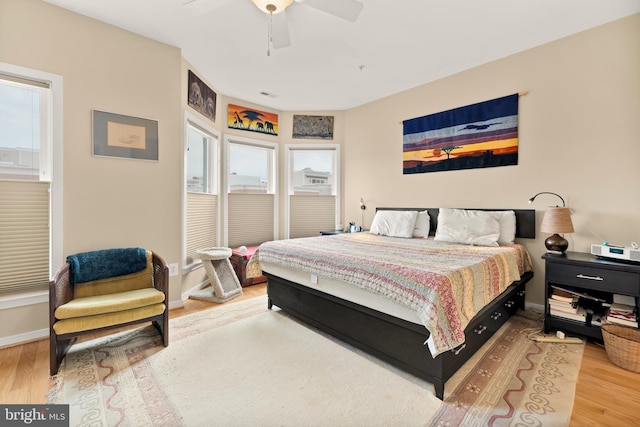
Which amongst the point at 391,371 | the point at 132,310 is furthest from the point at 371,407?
the point at 132,310

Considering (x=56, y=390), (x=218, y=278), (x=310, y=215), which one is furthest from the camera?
(x=310, y=215)

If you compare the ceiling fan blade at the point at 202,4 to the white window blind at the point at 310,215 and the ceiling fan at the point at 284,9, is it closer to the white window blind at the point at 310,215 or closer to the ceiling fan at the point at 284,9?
the ceiling fan at the point at 284,9

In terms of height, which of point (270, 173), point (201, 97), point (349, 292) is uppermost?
point (201, 97)

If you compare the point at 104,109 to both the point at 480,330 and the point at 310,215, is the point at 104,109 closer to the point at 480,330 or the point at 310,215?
the point at 310,215

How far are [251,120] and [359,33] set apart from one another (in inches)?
102

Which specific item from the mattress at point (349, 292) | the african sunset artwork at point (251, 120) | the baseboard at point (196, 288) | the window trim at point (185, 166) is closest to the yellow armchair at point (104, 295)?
the window trim at point (185, 166)

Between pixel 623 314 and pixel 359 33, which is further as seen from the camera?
pixel 359 33

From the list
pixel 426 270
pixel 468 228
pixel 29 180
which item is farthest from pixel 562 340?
pixel 29 180

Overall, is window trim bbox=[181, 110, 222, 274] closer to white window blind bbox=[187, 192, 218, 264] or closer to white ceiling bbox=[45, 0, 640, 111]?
white window blind bbox=[187, 192, 218, 264]

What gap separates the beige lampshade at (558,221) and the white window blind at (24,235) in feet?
15.7

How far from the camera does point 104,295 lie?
7.80ft

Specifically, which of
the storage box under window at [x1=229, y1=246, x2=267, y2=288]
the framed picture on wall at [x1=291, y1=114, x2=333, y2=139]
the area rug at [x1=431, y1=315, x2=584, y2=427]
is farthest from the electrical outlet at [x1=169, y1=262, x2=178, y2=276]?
the framed picture on wall at [x1=291, y1=114, x2=333, y2=139]

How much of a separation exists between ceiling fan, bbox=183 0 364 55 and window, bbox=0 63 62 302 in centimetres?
166

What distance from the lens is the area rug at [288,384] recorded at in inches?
Result: 62.1
